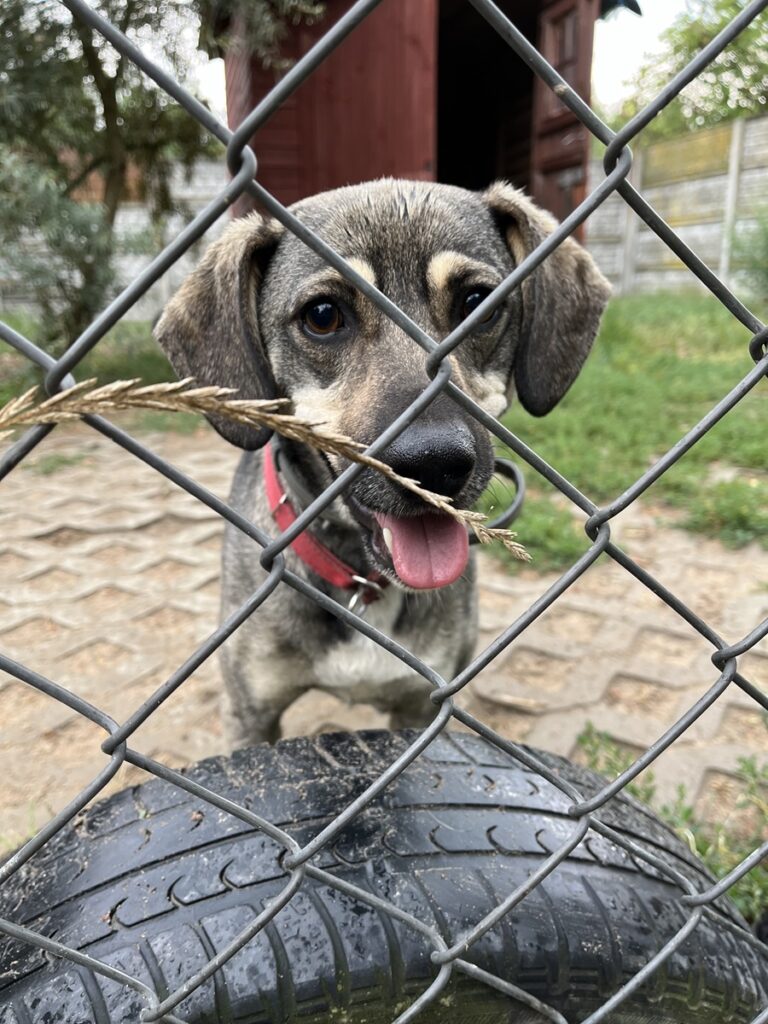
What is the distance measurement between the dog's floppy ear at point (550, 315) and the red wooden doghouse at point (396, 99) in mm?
4909

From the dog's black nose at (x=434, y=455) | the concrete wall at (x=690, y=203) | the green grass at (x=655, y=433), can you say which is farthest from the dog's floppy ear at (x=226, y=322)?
the concrete wall at (x=690, y=203)

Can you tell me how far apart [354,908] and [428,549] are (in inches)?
27.3

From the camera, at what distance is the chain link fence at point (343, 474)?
1.98 ft

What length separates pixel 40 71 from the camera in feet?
21.4

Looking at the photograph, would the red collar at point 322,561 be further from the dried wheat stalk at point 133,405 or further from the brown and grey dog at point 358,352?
the dried wheat stalk at point 133,405

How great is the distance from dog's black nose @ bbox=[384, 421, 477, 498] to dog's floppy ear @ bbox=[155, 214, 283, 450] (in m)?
0.61

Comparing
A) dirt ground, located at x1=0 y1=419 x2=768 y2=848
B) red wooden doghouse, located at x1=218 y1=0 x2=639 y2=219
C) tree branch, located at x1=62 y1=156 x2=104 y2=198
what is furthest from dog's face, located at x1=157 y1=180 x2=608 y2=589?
tree branch, located at x1=62 y1=156 x2=104 y2=198

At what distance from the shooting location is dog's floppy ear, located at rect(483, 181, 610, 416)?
6.59ft

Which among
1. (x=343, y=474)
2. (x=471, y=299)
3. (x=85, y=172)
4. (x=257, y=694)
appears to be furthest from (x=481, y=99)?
(x=343, y=474)

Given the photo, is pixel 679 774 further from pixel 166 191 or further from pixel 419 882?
pixel 166 191

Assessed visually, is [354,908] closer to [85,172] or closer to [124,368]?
[124,368]

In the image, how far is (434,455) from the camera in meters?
1.29

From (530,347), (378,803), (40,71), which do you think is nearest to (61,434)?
(40,71)

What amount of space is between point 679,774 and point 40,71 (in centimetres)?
745
